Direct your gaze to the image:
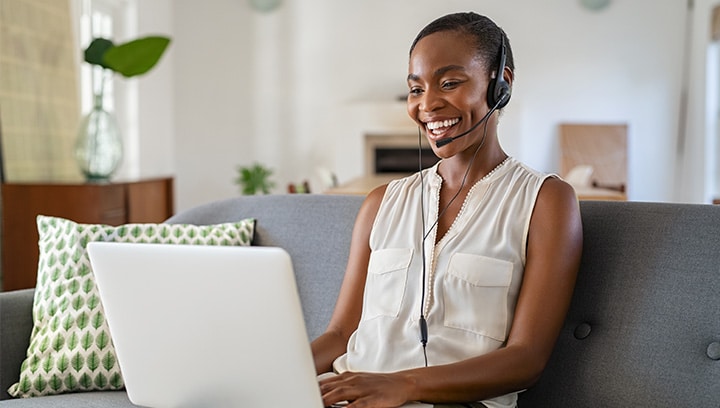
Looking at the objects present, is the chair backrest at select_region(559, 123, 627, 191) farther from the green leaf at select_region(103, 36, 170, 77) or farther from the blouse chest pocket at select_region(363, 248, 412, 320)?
the blouse chest pocket at select_region(363, 248, 412, 320)

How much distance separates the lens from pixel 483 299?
1.59 m

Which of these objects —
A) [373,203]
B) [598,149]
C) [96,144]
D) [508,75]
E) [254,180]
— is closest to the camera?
[508,75]

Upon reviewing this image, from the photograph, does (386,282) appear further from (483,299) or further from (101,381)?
(101,381)

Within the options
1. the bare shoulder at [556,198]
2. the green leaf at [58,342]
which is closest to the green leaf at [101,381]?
the green leaf at [58,342]

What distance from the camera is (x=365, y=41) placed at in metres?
8.30

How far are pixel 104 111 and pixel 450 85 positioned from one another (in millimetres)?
3392

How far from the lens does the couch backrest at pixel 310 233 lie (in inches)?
82.4

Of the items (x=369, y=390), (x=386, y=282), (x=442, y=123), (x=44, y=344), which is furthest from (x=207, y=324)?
(x=44, y=344)

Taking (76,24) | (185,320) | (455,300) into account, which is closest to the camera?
(185,320)

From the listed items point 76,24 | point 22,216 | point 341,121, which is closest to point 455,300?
point 22,216

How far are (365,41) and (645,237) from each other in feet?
22.3

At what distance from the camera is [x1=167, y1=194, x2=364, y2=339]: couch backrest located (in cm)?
209

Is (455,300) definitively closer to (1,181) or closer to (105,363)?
(105,363)

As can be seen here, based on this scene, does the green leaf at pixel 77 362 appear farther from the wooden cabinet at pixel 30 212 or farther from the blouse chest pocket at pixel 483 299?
the wooden cabinet at pixel 30 212
